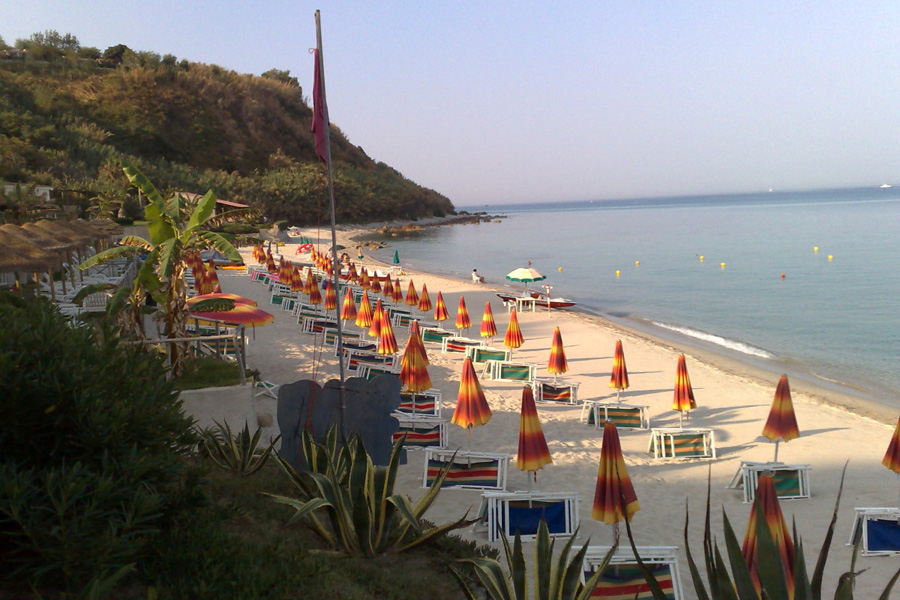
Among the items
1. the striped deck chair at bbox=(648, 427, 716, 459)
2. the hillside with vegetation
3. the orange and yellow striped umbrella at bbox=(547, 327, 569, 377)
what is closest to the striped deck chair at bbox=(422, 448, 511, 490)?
the striped deck chair at bbox=(648, 427, 716, 459)

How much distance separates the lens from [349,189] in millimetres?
76250

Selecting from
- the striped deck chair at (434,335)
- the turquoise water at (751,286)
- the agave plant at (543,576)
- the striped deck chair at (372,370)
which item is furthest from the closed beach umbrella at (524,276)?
the agave plant at (543,576)

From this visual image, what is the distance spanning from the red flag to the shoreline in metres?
11.1

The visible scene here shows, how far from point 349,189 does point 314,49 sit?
7310cm

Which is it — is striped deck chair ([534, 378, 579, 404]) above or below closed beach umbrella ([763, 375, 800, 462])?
below

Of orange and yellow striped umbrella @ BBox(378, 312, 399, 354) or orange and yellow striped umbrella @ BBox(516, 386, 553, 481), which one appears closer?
orange and yellow striped umbrella @ BBox(516, 386, 553, 481)

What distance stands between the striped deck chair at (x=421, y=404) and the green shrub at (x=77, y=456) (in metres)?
6.22

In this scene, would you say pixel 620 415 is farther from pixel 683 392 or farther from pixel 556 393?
pixel 556 393

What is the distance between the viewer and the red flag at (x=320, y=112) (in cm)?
498

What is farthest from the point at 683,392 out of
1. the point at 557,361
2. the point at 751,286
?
the point at 751,286

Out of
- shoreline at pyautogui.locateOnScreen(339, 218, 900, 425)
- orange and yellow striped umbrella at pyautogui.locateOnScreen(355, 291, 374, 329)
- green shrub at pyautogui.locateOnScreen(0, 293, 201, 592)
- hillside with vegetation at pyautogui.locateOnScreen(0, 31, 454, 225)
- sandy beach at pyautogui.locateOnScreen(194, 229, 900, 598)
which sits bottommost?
shoreline at pyautogui.locateOnScreen(339, 218, 900, 425)

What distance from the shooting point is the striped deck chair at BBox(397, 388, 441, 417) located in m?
9.56

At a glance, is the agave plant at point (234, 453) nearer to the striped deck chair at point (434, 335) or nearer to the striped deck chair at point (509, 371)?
the striped deck chair at point (509, 371)

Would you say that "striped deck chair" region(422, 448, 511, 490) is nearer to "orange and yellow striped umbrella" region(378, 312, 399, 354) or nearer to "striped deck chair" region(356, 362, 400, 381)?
"striped deck chair" region(356, 362, 400, 381)
